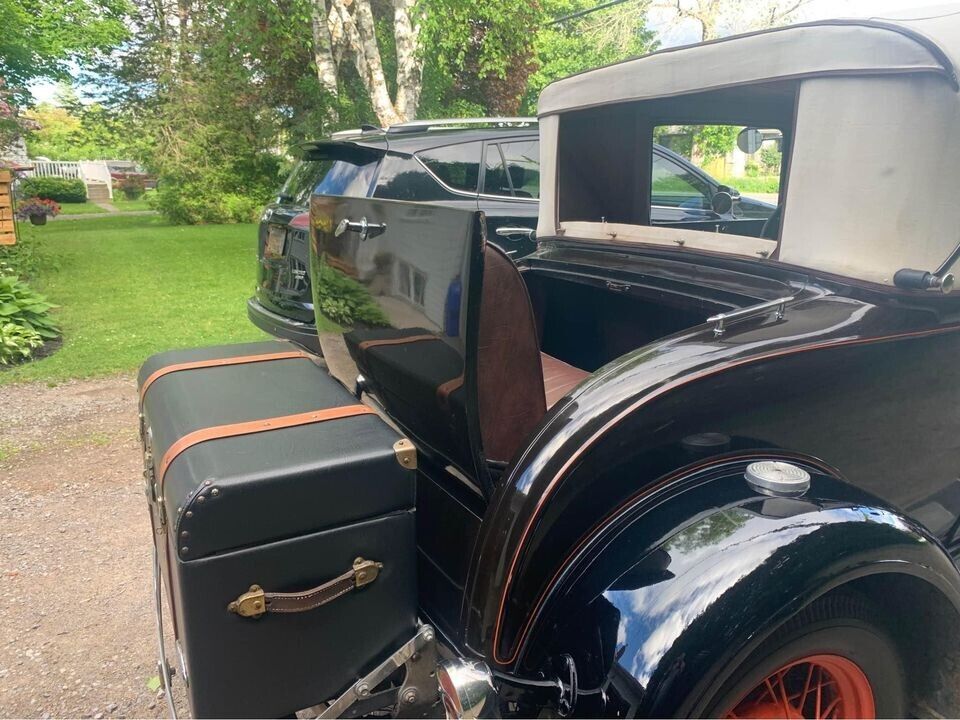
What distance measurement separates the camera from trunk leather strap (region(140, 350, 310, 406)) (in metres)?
2.13

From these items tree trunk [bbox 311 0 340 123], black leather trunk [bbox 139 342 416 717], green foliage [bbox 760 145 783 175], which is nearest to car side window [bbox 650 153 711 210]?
green foliage [bbox 760 145 783 175]

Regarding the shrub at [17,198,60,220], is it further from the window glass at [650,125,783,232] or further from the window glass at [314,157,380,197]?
the window glass at [650,125,783,232]

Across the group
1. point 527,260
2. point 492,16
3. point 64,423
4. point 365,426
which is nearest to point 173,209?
point 492,16

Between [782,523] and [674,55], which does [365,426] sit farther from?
[674,55]

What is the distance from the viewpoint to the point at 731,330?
1807 millimetres

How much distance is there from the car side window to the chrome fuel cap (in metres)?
1.99

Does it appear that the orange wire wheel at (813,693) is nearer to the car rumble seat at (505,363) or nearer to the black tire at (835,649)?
the black tire at (835,649)

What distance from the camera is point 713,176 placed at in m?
4.56

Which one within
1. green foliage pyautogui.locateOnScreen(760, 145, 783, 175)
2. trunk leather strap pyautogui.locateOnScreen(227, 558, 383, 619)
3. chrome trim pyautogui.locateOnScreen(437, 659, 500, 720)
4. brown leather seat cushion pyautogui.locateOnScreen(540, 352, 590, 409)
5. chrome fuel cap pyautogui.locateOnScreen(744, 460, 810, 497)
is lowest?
chrome trim pyautogui.locateOnScreen(437, 659, 500, 720)

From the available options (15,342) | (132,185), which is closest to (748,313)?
(15,342)

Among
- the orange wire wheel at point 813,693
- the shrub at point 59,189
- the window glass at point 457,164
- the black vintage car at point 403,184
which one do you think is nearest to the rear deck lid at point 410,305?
the orange wire wheel at point 813,693

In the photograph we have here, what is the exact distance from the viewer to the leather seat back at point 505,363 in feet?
5.89

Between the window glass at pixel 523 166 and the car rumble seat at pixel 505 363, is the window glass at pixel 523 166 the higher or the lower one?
the higher one

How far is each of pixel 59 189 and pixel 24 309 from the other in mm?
23305
